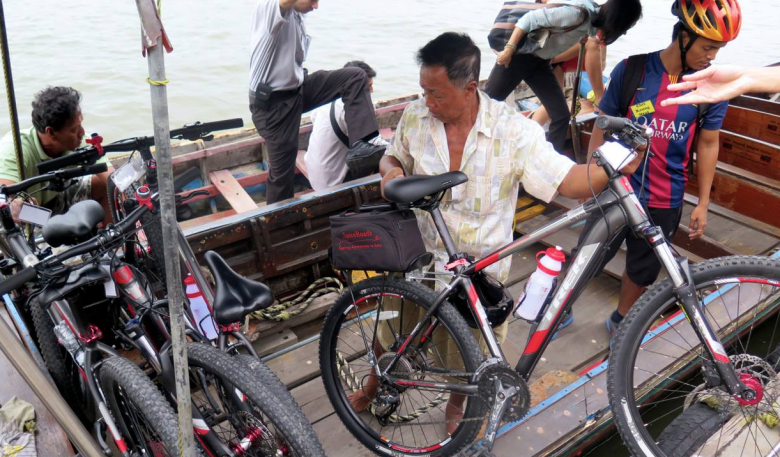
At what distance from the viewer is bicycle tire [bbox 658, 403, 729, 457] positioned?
2.11m

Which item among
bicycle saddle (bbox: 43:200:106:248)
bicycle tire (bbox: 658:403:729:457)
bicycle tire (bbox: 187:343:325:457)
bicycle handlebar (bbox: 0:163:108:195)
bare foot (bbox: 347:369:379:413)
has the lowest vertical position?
bare foot (bbox: 347:369:379:413)

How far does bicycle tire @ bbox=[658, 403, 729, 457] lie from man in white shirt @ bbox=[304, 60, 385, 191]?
82.9 inches

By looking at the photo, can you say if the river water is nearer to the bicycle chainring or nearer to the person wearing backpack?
the person wearing backpack

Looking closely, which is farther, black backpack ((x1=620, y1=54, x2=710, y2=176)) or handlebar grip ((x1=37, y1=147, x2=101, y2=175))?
black backpack ((x1=620, y1=54, x2=710, y2=176))

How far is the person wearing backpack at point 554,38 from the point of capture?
3.11 meters

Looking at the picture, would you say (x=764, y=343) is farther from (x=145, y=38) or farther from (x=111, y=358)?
(x=145, y=38)

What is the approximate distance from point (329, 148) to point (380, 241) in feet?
5.69

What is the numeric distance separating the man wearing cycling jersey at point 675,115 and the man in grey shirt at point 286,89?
1.49 metres

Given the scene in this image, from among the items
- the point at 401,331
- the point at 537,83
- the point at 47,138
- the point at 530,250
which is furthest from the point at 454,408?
the point at 537,83

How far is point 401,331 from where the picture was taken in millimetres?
2273

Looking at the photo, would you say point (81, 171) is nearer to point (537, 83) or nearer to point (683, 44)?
point (683, 44)

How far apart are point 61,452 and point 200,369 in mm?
577

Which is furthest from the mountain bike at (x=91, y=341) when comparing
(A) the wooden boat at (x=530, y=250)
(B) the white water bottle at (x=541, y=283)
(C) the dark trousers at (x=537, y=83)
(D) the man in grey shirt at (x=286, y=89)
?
(C) the dark trousers at (x=537, y=83)

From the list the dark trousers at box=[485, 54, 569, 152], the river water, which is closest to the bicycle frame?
the dark trousers at box=[485, 54, 569, 152]
